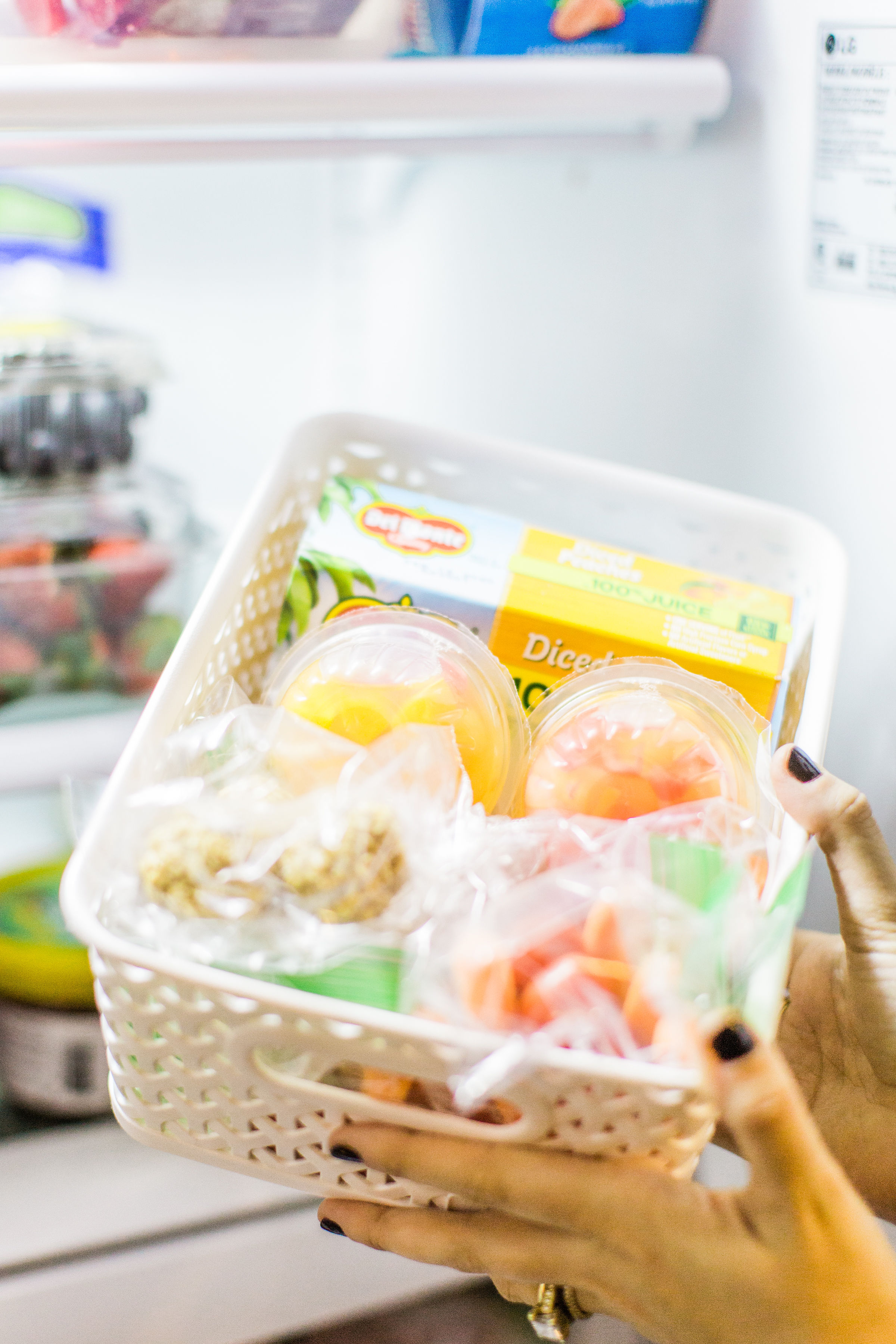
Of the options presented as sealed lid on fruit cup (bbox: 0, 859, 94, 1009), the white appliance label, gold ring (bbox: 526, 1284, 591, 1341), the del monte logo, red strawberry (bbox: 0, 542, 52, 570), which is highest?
the white appliance label

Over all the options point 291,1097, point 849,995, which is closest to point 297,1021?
point 291,1097

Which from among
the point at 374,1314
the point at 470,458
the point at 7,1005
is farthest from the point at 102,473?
the point at 374,1314

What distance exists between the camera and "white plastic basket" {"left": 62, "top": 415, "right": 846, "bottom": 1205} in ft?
1.44

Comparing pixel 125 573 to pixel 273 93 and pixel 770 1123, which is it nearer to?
pixel 273 93

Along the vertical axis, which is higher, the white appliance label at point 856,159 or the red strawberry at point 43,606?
the white appliance label at point 856,159

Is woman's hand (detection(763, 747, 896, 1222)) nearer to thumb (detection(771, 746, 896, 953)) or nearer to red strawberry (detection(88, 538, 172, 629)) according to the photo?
thumb (detection(771, 746, 896, 953))

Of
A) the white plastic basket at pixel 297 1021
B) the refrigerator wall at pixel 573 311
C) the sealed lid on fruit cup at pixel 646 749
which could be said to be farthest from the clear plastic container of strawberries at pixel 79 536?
the sealed lid on fruit cup at pixel 646 749

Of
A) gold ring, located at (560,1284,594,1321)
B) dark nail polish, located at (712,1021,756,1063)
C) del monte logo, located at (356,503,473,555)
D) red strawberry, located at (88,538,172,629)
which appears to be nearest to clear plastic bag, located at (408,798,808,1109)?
dark nail polish, located at (712,1021,756,1063)

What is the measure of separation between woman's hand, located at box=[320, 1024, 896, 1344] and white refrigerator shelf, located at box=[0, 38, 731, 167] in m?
0.59

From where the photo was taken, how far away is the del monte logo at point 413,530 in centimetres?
71

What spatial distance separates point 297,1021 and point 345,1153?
86 mm

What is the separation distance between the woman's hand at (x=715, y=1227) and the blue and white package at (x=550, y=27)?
70cm

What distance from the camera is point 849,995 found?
27.5 inches

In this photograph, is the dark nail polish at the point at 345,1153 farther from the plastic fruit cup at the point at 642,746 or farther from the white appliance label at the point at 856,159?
the white appliance label at the point at 856,159
